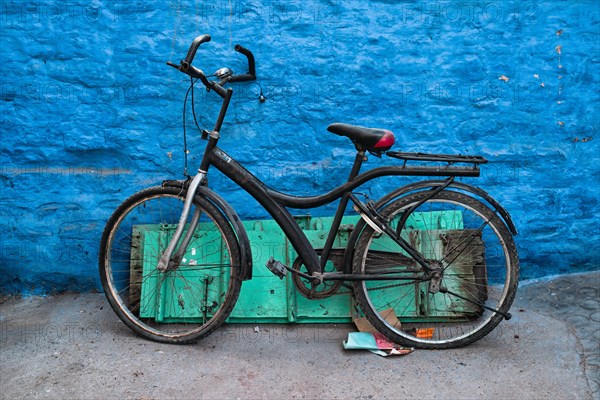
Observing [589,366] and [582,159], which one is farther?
[582,159]

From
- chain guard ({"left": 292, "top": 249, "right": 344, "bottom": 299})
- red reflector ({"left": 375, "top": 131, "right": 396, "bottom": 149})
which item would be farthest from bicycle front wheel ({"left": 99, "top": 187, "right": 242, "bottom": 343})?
red reflector ({"left": 375, "top": 131, "right": 396, "bottom": 149})

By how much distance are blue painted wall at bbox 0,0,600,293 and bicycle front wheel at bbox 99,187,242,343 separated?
42 cm

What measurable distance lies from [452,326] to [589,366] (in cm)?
85

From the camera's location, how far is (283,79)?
412 cm

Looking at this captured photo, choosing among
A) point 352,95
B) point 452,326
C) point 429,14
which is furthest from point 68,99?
point 452,326

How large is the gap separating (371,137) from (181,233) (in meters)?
1.31

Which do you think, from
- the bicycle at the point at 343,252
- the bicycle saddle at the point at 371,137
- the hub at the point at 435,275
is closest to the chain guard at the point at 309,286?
the bicycle at the point at 343,252

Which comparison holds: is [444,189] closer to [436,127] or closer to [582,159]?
[436,127]

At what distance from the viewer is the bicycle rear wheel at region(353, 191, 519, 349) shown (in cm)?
355

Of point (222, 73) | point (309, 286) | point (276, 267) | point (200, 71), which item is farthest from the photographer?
point (309, 286)

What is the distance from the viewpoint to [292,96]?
13.5 ft

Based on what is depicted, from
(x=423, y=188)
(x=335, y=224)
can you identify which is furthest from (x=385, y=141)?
(x=335, y=224)

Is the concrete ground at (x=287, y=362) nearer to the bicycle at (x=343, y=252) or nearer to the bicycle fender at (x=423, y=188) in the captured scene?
the bicycle at (x=343, y=252)

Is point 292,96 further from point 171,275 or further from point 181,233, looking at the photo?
point 171,275
